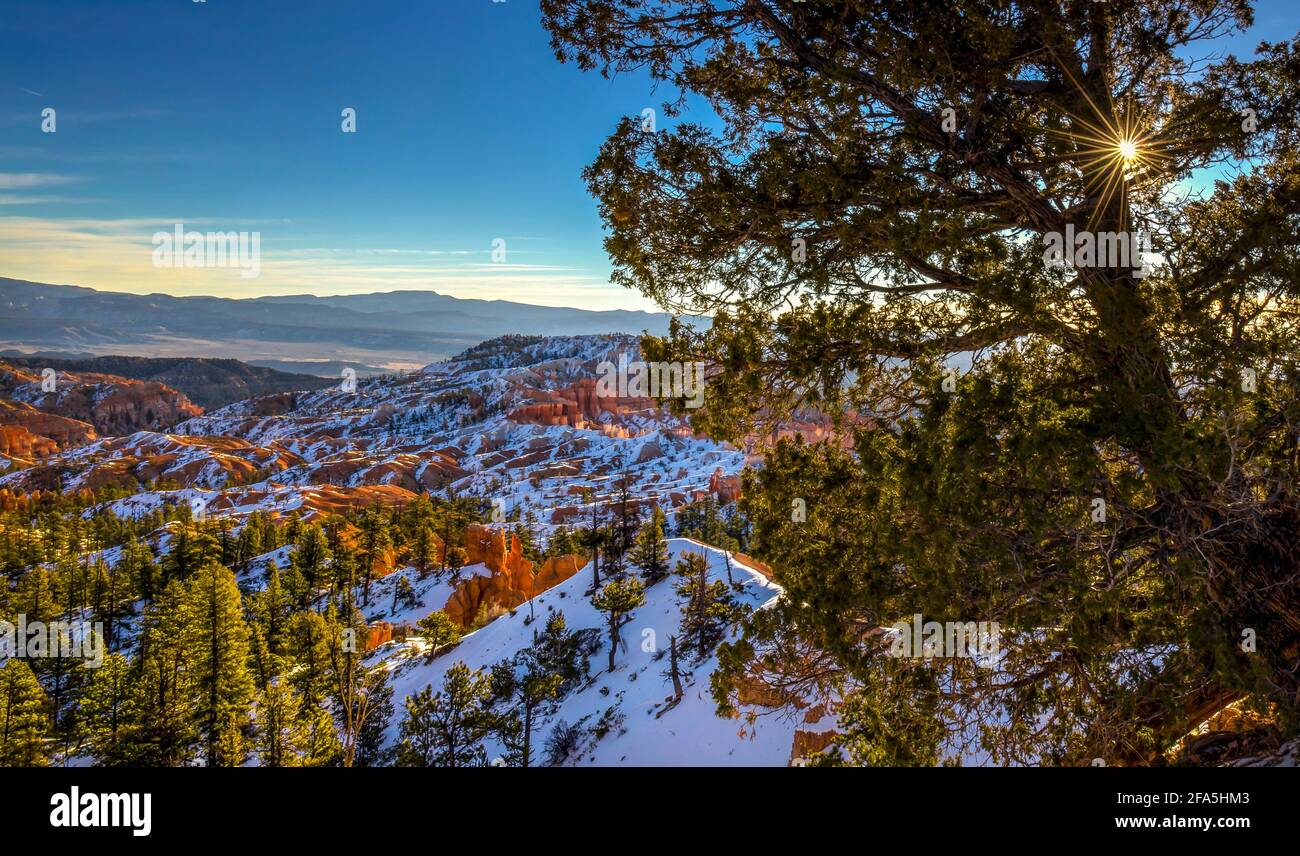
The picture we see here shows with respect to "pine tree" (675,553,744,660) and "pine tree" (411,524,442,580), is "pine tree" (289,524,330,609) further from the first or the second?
"pine tree" (675,553,744,660)

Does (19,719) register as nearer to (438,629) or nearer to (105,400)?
(438,629)

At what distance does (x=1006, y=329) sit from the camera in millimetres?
5082

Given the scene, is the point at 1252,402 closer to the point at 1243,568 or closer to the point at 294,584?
the point at 1243,568

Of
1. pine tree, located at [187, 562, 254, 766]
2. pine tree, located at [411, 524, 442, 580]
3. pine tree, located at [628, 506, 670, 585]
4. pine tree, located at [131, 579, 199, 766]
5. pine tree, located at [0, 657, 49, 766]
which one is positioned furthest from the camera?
pine tree, located at [411, 524, 442, 580]

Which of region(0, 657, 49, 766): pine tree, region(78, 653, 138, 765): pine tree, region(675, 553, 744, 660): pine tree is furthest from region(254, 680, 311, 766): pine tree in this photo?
region(675, 553, 744, 660): pine tree

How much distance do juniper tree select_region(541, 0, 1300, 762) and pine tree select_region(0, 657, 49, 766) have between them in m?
26.5

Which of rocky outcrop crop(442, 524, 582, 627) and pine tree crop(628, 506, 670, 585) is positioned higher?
pine tree crop(628, 506, 670, 585)

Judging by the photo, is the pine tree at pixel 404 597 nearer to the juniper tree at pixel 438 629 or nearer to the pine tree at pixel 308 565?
the pine tree at pixel 308 565

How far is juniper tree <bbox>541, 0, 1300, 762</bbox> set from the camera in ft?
14.0

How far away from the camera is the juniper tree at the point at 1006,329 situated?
4.27m

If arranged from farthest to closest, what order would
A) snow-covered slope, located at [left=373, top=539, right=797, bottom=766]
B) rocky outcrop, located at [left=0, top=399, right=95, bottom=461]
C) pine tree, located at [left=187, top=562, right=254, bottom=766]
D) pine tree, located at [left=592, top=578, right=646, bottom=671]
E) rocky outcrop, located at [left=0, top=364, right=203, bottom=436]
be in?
rocky outcrop, located at [left=0, top=364, right=203, bottom=436] < rocky outcrop, located at [left=0, top=399, right=95, bottom=461] < pine tree, located at [left=592, top=578, right=646, bottom=671] < pine tree, located at [left=187, top=562, right=254, bottom=766] < snow-covered slope, located at [left=373, top=539, right=797, bottom=766]

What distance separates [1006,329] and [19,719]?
3005cm

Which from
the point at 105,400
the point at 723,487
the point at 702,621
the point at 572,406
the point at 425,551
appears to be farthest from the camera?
the point at 105,400


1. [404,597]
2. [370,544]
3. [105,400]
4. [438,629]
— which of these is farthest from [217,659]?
[105,400]
